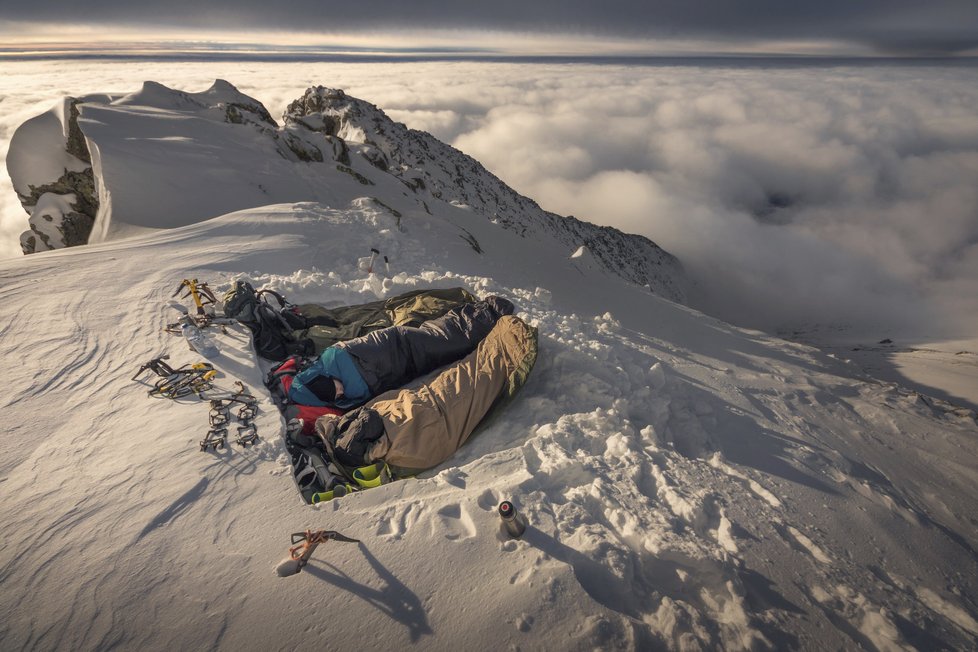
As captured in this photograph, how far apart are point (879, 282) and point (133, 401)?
628 ft

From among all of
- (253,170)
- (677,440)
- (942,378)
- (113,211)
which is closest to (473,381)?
(677,440)

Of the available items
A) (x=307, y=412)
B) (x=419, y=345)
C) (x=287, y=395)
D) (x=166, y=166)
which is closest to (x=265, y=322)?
(x=287, y=395)

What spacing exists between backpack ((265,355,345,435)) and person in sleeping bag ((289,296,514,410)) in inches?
3.9

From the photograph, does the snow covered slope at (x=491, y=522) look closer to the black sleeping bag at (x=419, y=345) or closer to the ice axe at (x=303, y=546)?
the ice axe at (x=303, y=546)

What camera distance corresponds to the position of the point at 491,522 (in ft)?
9.61

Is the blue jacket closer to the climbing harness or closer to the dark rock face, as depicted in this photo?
the climbing harness

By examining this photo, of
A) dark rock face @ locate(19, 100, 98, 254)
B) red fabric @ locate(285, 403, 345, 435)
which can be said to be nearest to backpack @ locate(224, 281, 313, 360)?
red fabric @ locate(285, 403, 345, 435)

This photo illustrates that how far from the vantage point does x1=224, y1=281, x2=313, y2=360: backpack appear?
5.06m

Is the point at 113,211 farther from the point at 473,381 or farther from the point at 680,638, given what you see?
the point at 680,638

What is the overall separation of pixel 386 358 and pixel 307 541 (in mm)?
2252

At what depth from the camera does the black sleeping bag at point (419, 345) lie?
4598mm

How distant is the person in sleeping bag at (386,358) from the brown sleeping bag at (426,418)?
29 cm

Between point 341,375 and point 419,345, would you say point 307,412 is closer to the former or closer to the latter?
point 341,375

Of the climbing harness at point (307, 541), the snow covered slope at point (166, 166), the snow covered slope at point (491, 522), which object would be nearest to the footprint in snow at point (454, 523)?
the snow covered slope at point (491, 522)
